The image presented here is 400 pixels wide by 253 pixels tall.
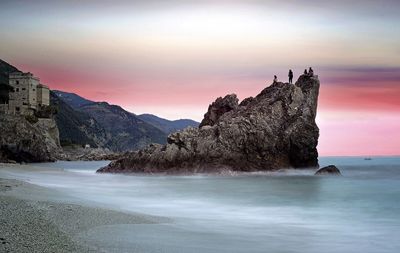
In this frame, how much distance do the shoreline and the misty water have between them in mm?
454

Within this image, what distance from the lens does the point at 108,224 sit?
41.2 feet

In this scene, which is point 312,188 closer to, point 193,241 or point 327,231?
point 327,231

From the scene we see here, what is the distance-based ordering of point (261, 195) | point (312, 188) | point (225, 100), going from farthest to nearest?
point (225, 100) < point (312, 188) < point (261, 195)

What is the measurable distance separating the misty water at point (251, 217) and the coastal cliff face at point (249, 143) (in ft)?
23.1

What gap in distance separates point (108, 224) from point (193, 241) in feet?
8.13

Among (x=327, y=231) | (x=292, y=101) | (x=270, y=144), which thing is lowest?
(x=327, y=231)

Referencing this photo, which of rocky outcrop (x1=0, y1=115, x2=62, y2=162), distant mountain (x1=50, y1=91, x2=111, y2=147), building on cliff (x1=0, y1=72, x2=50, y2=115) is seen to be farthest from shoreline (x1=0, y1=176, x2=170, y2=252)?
distant mountain (x1=50, y1=91, x2=111, y2=147)

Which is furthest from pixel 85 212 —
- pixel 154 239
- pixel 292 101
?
pixel 292 101

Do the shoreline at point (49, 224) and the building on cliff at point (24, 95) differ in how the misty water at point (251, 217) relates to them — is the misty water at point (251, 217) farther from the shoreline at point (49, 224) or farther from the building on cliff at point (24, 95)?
the building on cliff at point (24, 95)

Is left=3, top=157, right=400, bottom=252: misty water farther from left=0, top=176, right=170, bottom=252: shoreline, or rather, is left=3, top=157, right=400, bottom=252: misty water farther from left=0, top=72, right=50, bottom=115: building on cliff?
left=0, top=72, right=50, bottom=115: building on cliff

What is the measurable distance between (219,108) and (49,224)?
140 ft

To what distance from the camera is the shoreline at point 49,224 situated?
8.53 meters

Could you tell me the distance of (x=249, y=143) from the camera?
4316cm

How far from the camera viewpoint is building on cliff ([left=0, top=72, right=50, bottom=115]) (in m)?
100
